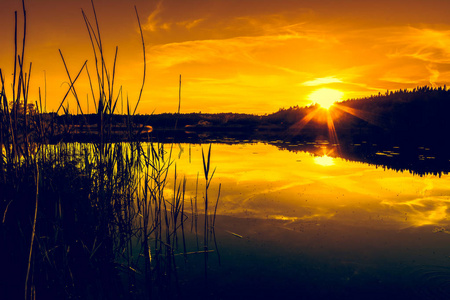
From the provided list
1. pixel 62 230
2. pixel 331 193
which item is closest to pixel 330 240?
pixel 331 193

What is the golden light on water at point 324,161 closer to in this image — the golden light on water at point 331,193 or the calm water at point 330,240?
the golden light on water at point 331,193

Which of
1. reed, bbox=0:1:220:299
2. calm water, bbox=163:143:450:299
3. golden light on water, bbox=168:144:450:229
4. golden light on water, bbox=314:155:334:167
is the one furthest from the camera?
golden light on water, bbox=314:155:334:167

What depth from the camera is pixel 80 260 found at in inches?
164

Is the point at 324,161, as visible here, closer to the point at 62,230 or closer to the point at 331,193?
the point at 331,193

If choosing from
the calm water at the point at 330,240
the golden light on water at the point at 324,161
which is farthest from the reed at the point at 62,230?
the golden light on water at the point at 324,161

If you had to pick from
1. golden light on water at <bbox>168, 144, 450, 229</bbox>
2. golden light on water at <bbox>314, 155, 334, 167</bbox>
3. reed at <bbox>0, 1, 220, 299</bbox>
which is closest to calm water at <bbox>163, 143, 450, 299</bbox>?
golden light on water at <bbox>168, 144, 450, 229</bbox>

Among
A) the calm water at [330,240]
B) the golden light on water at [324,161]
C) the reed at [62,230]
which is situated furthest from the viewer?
the golden light on water at [324,161]

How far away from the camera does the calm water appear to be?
14.5 feet

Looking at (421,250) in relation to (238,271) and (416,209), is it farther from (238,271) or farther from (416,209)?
(238,271)

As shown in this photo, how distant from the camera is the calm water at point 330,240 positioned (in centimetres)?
441

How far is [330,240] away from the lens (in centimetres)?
575

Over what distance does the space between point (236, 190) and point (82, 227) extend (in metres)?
5.42

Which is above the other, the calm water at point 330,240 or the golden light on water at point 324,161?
the golden light on water at point 324,161

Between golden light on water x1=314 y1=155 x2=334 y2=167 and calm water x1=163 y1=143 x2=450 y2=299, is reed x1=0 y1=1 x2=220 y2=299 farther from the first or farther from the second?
golden light on water x1=314 y1=155 x2=334 y2=167
